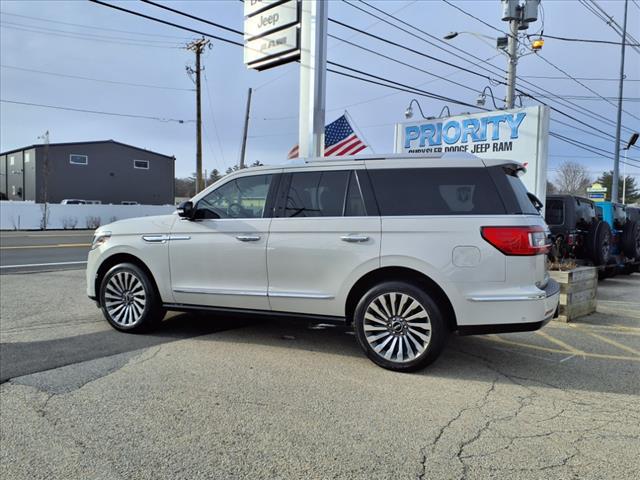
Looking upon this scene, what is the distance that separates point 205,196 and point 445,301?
2846mm

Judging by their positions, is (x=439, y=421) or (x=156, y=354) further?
(x=156, y=354)

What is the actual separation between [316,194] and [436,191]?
1206 mm

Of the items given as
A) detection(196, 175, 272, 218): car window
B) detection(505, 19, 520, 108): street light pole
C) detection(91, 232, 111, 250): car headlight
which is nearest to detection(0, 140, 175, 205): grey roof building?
detection(505, 19, 520, 108): street light pole

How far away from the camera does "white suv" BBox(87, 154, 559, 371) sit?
427 centimetres

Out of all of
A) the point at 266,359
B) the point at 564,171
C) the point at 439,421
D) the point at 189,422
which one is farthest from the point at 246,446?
the point at 564,171

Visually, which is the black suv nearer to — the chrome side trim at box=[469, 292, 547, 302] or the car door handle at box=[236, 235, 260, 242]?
the chrome side trim at box=[469, 292, 547, 302]

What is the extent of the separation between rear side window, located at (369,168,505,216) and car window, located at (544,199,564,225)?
6.39 metres

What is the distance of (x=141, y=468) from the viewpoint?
286cm

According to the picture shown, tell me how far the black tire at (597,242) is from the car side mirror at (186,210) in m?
8.46

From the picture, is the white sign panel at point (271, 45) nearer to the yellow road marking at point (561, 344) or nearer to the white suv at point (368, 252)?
the white suv at point (368, 252)

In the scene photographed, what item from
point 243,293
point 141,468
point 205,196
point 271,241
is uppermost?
point 205,196

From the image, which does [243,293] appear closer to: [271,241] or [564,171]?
[271,241]

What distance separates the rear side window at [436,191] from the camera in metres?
4.39

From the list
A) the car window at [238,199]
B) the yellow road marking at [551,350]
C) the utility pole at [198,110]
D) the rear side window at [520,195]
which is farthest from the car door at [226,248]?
the utility pole at [198,110]
